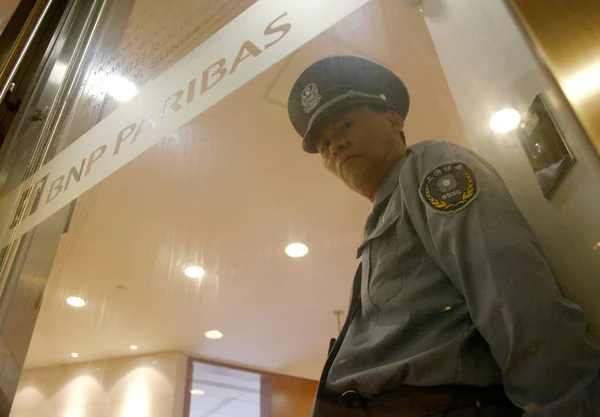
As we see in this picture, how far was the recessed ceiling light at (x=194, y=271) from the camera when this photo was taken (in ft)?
6.51

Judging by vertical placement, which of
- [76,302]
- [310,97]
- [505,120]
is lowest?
[505,120]

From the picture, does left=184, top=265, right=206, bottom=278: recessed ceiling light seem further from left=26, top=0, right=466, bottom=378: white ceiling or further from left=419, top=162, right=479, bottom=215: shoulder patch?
left=419, top=162, right=479, bottom=215: shoulder patch

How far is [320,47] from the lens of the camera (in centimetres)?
85

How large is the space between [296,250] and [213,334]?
102 cm

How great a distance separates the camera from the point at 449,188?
1.28 feet

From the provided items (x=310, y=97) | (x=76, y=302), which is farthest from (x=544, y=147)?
(x=76, y=302)

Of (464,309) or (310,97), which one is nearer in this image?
(464,309)

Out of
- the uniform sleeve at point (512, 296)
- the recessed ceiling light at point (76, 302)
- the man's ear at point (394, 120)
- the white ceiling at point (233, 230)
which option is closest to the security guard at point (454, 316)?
the uniform sleeve at point (512, 296)

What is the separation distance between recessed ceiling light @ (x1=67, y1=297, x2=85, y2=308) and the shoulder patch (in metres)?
1.98

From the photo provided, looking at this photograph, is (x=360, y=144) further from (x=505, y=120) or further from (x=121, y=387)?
(x=121, y=387)

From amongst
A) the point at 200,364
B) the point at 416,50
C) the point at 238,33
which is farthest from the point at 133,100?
the point at 200,364

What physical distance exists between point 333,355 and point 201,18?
55cm

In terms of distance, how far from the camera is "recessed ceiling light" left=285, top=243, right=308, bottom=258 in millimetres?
1851

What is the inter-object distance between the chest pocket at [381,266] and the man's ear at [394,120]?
0.18 metres
